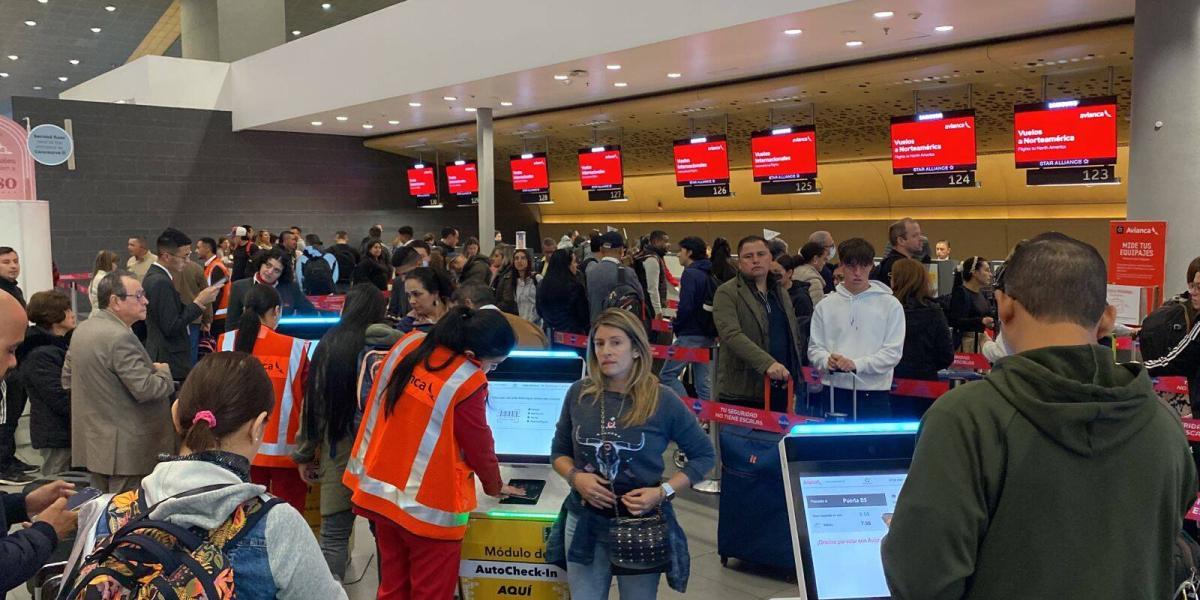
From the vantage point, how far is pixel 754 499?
183 inches

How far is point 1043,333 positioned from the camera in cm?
155

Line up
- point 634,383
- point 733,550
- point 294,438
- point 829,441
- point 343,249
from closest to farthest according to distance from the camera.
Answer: point 829,441 → point 634,383 → point 294,438 → point 733,550 → point 343,249

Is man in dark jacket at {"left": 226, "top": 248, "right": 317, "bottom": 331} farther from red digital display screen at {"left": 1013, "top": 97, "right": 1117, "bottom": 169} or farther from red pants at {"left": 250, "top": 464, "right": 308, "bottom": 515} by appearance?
red digital display screen at {"left": 1013, "top": 97, "right": 1117, "bottom": 169}

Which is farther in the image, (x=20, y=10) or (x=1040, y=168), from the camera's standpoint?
(x=20, y=10)

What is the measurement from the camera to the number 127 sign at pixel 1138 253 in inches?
221

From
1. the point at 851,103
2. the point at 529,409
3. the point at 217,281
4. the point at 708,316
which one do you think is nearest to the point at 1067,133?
the point at 851,103

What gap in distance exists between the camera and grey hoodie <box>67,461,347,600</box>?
5.36ft

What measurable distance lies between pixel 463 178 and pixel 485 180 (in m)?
5.11

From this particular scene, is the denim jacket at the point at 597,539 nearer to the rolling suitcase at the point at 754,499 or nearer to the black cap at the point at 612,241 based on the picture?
the rolling suitcase at the point at 754,499

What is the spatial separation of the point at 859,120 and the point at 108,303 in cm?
1042

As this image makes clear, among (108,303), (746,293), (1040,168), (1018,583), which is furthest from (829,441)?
(1040,168)

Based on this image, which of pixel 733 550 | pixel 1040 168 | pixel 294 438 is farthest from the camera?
pixel 1040 168

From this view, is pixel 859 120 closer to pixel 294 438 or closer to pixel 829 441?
pixel 294 438

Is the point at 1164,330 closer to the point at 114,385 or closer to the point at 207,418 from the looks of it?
the point at 207,418
